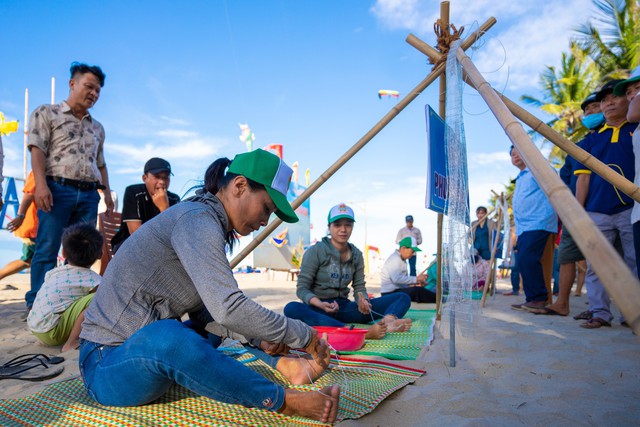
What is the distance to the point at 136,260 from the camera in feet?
4.79

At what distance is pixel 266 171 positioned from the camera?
1.54 meters

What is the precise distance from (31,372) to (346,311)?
224 centimetres

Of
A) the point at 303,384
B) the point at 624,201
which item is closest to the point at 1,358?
the point at 303,384

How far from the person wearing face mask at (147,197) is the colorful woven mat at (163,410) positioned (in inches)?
59.6

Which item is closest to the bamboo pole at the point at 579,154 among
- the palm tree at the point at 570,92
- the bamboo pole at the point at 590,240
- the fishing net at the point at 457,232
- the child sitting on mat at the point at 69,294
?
the fishing net at the point at 457,232

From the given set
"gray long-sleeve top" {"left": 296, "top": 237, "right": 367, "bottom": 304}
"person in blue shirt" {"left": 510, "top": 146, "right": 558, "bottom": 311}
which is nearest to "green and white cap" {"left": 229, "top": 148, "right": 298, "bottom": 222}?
"gray long-sleeve top" {"left": 296, "top": 237, "right": 367, "bottom": 304}

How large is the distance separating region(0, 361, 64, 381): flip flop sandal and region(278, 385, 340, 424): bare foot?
4.55ft

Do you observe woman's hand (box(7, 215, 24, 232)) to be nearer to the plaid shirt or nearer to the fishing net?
the plaid shirt

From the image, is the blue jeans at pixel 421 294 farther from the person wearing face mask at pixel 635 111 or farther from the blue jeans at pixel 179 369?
the blue jeans at pixel 179 369

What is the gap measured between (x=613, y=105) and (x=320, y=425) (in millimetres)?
3374

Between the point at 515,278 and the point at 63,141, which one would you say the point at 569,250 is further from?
the point at 63,141

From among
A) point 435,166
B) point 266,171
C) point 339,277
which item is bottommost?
point 339,277

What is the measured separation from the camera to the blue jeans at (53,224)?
3.16 m

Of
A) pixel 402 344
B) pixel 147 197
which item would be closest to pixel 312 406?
pixel 402 344
